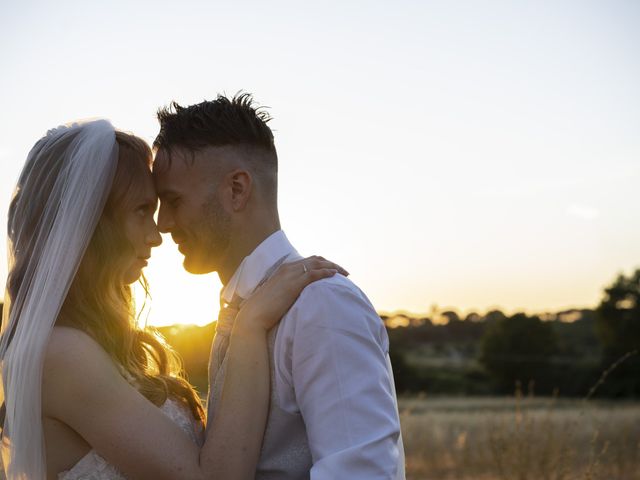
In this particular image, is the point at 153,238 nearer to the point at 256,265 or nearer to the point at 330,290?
the point at 256,265

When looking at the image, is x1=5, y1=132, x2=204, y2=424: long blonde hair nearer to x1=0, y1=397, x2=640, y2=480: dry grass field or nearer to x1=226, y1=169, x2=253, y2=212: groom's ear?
x1=226, y1=169, x2=253, y2=212: groom's ear

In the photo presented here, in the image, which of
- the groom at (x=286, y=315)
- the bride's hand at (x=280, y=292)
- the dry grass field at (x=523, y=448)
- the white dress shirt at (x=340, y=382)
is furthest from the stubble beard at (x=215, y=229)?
the dry grass field at (x=523, y=448)

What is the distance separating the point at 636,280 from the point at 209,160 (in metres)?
61.5

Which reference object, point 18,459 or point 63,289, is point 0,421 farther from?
point 63,289

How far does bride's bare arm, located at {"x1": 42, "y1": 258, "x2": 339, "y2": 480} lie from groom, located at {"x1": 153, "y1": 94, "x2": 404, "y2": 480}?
3.0 inches

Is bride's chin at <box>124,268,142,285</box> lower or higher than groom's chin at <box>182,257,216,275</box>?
lower

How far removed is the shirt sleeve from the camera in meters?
2.75

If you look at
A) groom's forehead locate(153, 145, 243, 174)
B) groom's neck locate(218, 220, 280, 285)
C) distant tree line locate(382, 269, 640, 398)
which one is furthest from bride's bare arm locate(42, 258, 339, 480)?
distant tree line locate(382, 269, 640, 398)

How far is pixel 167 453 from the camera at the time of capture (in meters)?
2.99

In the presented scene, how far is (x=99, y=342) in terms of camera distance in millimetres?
3275

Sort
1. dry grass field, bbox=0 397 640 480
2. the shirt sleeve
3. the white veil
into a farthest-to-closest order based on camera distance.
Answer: dry grass field, bbox=0 397 640 480, the white veil, the shirt sleeve

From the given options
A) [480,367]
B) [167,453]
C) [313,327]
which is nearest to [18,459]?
[167,453]

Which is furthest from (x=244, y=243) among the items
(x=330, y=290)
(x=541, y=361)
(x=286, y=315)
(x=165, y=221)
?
(x=541, y=361)

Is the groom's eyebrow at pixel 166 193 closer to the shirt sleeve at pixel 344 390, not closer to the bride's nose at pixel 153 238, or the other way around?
the bride's nose at pixel 153 238
